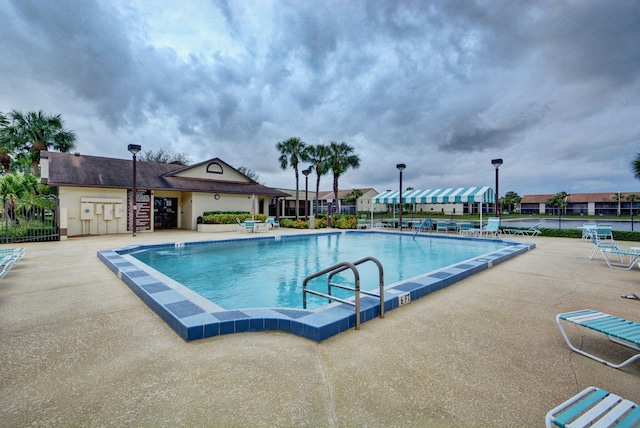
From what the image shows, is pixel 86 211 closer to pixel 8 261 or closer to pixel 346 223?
pixel 8 261

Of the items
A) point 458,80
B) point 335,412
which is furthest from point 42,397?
point 458,80

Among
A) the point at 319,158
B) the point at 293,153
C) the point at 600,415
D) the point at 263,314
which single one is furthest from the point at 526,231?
the point at 600,415

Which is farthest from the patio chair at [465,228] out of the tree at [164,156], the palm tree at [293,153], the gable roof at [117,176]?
the tree at [164,156]

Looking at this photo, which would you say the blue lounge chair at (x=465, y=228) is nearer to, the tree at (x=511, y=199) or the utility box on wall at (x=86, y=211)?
the utility box on wall at (x=86, y=211)

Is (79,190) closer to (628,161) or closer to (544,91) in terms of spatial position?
(544,91)

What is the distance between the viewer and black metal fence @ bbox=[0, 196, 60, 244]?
11.4m

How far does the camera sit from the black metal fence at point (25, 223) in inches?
449

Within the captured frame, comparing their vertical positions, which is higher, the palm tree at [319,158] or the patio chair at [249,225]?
the palm tree at [319,158]

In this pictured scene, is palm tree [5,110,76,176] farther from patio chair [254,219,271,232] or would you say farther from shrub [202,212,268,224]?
patio chair [254,219,271,232]

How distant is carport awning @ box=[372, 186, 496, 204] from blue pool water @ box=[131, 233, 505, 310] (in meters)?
3.25

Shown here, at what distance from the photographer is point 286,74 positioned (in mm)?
17938

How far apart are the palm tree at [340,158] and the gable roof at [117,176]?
6.90m

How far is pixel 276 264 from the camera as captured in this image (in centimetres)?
916

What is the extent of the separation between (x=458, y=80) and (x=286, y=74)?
9.63 metres
